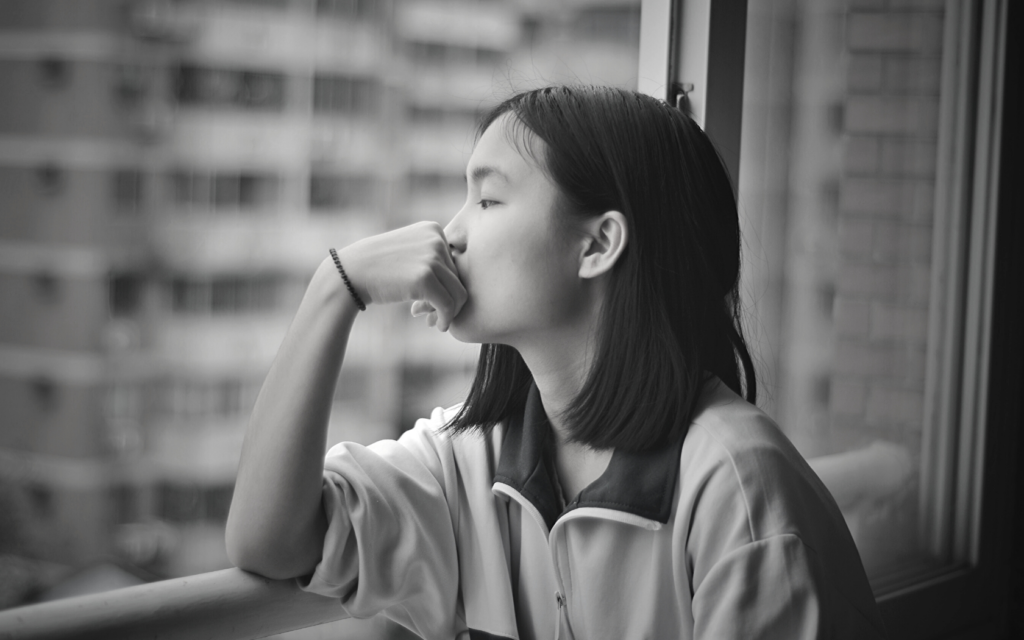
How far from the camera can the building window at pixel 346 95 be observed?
1.15 meters

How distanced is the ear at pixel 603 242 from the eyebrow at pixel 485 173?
0.38ft

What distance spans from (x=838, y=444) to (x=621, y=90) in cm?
123

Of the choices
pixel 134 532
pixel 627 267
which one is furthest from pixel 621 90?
pixel 134 532

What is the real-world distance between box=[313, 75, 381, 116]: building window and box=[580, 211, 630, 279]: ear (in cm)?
38

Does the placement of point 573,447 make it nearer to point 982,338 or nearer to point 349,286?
point 349,286

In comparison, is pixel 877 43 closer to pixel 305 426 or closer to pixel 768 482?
pixel 768 482

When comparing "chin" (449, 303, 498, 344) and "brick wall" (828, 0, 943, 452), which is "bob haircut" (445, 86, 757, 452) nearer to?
"chin" (449, 303, 498, 344)

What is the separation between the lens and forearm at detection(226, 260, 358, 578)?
2.99 ft

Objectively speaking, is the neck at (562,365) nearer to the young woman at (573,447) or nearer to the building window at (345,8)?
the young woman at (573,447)

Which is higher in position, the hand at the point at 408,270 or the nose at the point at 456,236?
the nose at the point at 456,236

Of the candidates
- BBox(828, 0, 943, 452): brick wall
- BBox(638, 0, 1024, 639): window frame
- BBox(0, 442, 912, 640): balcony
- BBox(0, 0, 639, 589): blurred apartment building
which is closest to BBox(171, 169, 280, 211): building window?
BBox(0, 0, 639, 589): blurred apartment building

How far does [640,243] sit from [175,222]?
561 millimetres

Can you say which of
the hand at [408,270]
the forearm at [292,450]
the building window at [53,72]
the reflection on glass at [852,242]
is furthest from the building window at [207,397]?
the reflection on glass at [852,242]

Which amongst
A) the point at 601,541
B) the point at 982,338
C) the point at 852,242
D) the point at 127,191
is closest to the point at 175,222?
the point at 127,191
